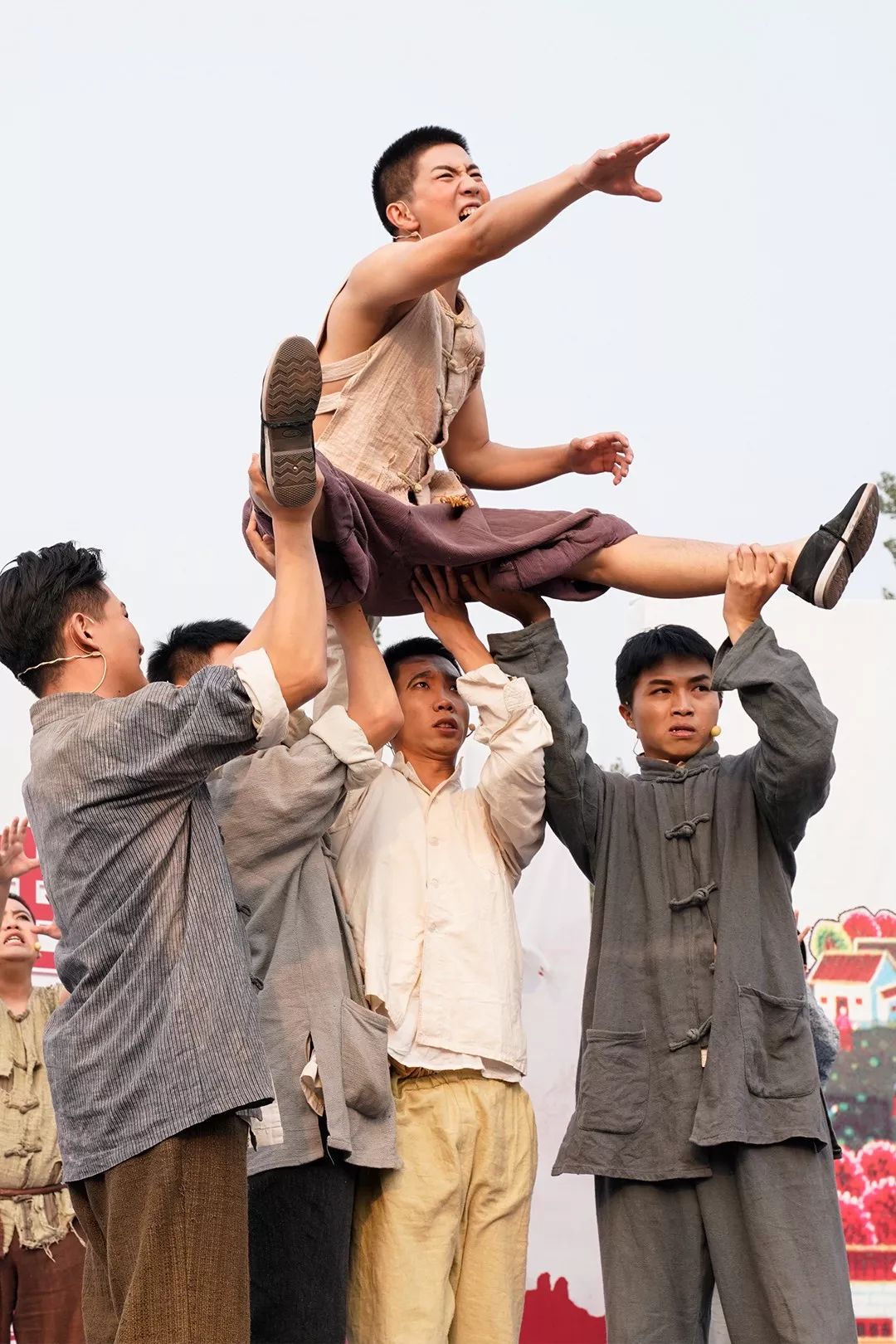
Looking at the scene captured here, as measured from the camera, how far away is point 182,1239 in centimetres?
243

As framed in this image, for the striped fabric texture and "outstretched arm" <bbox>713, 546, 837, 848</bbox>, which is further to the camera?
"outstretched arm" <bbox>713, 546, 837, 848</bbox>

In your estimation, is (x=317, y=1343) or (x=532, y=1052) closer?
(x=317, y=1343)

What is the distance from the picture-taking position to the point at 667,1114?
3.31 metres

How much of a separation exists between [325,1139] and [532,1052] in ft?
7.15

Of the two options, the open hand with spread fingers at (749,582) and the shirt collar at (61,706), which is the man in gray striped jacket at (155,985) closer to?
the shirt collar at (61,706)

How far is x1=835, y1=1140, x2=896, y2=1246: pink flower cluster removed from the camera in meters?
5.25

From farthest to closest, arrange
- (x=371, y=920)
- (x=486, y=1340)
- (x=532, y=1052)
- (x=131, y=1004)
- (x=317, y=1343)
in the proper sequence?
1. (x=532, y=1052)
2. (x=371, y=920)
3. (x=486, y=1340)
4. (x=317, y=1343)
5. (x=131, y=1004)

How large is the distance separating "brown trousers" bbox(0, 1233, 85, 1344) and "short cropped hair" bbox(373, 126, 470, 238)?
3249 millimetres

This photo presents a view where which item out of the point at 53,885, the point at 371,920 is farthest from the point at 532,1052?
the point at 53,885

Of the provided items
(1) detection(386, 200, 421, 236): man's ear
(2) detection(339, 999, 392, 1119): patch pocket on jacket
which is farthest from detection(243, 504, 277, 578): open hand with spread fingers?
(2) detection(339, 999, 392, 1119): patch pocket on jacket

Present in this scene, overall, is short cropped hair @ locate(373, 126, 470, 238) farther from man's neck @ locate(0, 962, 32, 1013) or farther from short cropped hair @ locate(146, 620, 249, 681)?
man's neck @ locate(0, 962, 32, 1013)

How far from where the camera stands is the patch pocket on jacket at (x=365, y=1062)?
3137 mm

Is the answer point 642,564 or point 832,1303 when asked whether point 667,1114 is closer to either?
point 832,1303

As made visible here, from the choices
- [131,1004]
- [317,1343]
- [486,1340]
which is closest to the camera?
[131,1004]
